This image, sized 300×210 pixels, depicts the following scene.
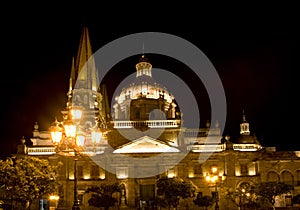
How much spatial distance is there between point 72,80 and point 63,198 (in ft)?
70.1

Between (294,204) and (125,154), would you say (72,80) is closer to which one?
(125,154)

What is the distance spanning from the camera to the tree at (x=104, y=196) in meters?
51.8

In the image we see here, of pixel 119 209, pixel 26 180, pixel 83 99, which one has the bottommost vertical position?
pixel 119 209

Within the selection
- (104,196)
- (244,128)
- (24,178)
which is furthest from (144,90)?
(24,178)

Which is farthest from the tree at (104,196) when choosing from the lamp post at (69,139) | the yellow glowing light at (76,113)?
the lamp post at (69,139)

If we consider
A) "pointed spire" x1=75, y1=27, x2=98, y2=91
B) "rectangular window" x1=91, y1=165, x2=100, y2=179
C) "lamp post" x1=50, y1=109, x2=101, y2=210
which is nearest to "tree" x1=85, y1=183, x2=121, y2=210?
"rectangular window" x1=91, y1=165, x2=100, y2=179

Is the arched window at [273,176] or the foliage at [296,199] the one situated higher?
the arched window at [273,176]

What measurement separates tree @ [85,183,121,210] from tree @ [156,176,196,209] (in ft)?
17.1

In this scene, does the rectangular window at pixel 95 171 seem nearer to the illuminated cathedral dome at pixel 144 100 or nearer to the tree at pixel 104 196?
the tree at pixel 104 196

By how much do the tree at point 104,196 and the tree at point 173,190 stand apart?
5225 millimetres

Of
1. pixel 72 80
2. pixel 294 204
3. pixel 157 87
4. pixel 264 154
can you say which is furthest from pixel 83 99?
pixel 294 204

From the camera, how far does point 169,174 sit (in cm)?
6006

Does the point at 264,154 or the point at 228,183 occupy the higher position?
the point at 264,154

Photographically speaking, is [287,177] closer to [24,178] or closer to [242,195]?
[242,195]
